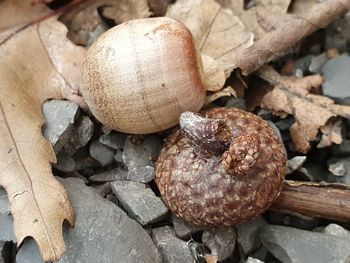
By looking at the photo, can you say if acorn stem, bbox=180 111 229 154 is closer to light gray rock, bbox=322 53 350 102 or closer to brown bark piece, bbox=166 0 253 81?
brown bark piece, bbox=166 0 253 81

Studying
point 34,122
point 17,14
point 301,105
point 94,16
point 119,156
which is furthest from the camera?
point 94,16

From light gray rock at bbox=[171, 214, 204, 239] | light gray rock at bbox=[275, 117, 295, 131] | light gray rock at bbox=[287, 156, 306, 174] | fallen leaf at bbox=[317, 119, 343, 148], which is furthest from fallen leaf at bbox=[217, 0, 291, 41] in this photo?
light gray rock at bbox=[171, 214, 204, 239]

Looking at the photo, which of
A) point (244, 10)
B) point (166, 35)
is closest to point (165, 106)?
point (166, 35)

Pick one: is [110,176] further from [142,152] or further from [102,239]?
[102,239]

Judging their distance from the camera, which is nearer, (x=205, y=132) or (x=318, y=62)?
(x=205, y=132)

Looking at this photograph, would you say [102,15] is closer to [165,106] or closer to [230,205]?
[165,106]

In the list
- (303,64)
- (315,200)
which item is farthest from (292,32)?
(315,200)
